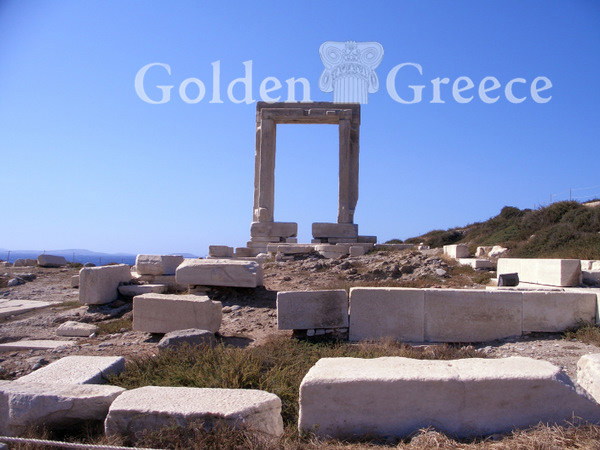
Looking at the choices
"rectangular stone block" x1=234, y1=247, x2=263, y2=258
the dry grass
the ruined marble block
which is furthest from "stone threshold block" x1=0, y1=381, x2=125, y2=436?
"rectangular stone block" x1=234, y1=247, x2=263, y2=258

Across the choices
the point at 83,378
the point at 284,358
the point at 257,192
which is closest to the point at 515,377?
the point at 284,358

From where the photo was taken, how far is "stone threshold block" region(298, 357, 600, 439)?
10.4 ft

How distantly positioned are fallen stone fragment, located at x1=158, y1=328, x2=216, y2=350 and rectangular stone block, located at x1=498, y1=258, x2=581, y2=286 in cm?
558

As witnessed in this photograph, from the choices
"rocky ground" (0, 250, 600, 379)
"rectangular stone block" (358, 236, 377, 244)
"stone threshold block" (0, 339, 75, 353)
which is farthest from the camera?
"rectangular stone block" (358, 236, 377, 244)

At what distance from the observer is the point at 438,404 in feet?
10.4

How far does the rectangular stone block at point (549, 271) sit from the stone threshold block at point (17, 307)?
945 centimetres

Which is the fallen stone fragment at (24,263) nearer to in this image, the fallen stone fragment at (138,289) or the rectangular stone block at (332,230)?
the rectangular stone block at (332,230)

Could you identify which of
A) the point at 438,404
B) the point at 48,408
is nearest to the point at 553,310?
the point at 438,404

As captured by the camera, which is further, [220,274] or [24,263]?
[24,263]

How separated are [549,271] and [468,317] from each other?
8.53ft

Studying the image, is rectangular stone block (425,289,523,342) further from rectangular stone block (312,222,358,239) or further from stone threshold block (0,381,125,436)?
rectangular stone block (312,222,358,239)

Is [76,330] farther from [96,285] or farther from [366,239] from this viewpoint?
[366,239]

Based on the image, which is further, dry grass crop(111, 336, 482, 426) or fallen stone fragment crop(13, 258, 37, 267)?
fallen stone fragment crop(13, 258, 37, 267)

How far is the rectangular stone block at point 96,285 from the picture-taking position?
8.77 metres
